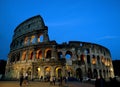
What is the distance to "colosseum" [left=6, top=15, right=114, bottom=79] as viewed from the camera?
28.5 m

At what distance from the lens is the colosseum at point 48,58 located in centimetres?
2855

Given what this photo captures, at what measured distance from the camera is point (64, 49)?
30203mm

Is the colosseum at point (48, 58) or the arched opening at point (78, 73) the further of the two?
the arched opening at point (78, 73)

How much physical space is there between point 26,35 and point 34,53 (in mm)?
6364

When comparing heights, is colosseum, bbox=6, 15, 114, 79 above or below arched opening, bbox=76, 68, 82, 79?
above

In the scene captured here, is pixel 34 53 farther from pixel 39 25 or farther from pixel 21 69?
pixel 39 25

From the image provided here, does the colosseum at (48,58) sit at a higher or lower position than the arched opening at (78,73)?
higher

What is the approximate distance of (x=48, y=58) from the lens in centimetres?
2927

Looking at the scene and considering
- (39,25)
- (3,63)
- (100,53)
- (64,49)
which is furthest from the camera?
(3,63)

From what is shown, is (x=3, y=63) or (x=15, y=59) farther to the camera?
(x=3, y=63)

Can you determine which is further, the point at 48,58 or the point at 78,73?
the point at 78,73

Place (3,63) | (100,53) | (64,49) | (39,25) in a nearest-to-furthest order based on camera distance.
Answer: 1. (64,49)
2. (39,25)
3. (100,53)
4. (3,63)

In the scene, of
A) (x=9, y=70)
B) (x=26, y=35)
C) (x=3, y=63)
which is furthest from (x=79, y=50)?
(x=3, y=63)

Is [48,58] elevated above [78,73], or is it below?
above
